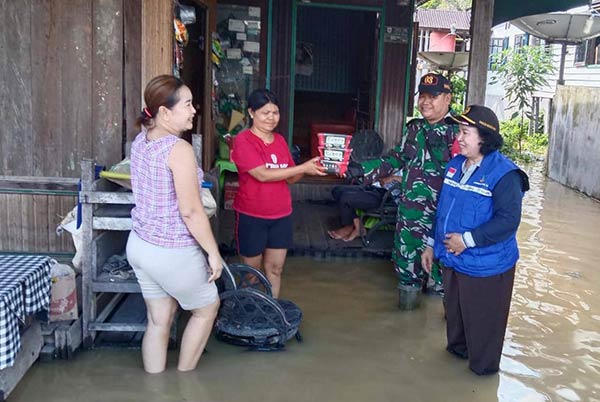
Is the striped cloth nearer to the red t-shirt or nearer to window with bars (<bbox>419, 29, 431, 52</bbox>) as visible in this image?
the red t-shirt

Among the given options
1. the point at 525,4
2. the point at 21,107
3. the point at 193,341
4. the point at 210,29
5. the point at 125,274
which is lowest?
the point at 193,341

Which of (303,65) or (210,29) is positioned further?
(303,65)

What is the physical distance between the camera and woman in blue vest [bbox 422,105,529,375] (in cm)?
321

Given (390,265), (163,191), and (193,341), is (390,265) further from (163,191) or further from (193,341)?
(163,191)

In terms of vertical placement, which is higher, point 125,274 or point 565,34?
point 565,34

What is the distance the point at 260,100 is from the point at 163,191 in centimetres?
104

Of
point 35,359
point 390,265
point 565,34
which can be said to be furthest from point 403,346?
point 565,34

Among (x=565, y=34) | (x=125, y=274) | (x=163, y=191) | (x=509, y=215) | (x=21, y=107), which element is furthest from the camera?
(x=565, y=34)

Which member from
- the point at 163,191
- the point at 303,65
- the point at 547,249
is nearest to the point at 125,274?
the point at 163,191

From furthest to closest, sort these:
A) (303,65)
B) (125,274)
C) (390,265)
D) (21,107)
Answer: (303,65)
(390,265)
(21,107)
(125,274)

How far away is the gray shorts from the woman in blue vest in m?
1.34

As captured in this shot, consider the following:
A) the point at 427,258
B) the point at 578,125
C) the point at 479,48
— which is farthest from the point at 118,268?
the point at 578,125

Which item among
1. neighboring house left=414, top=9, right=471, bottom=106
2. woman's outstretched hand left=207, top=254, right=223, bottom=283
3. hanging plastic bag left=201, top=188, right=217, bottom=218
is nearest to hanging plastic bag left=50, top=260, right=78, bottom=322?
hanging plastic bag left=201, top=188, right=217, bottom=218

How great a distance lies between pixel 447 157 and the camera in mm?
4148
